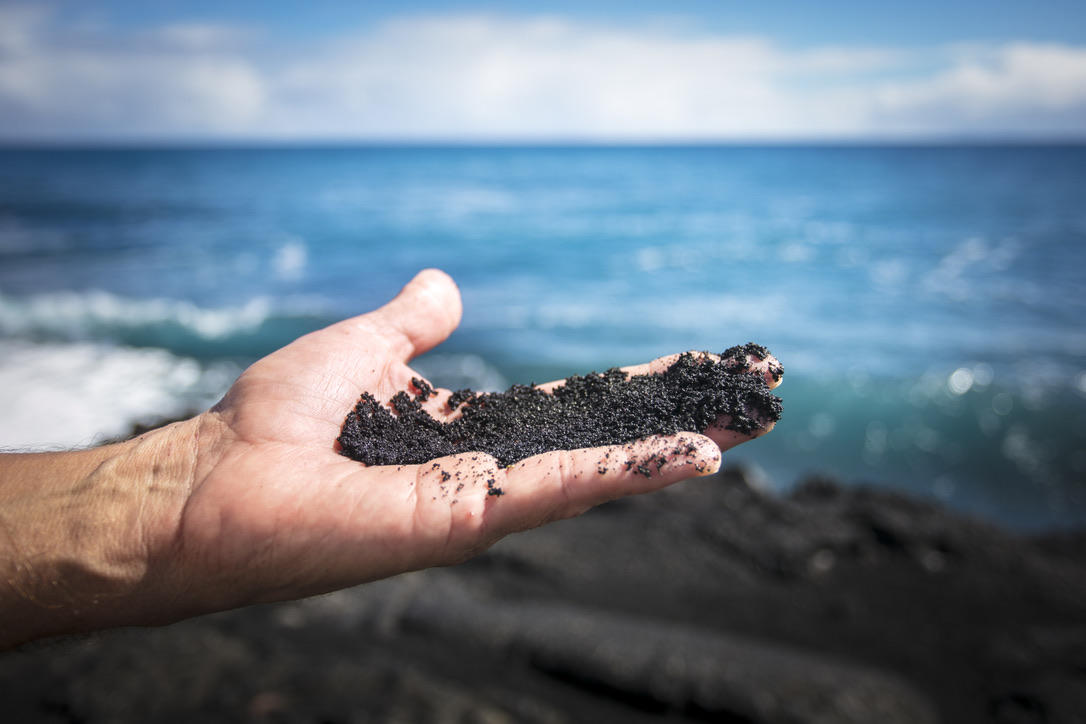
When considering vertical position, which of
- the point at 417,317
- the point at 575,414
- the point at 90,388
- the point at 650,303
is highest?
the point at 417,317

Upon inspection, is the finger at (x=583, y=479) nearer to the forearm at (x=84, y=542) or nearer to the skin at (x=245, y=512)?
the skin at (x=245, y=512)

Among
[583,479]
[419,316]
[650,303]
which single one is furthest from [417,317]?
[650,303]

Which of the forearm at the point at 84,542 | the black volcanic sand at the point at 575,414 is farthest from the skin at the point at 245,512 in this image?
the black volcanic sand at the point at 575,414

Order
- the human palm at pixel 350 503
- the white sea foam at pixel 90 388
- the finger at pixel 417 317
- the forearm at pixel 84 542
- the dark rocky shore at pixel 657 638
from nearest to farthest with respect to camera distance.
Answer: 1. the human palm at pixel 350 503
2. the forearm at pixel 84 542
3. the finger at pixel 417 317
4. the dark rocky shore at pixel 657 638
5. the white sea foam at pixel 90 388

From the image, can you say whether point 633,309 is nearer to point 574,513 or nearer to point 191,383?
point 191,383

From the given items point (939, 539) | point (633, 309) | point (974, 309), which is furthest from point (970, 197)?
point (939, 539)

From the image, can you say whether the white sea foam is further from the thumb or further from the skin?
the skin

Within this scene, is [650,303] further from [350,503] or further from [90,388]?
[350,503]
